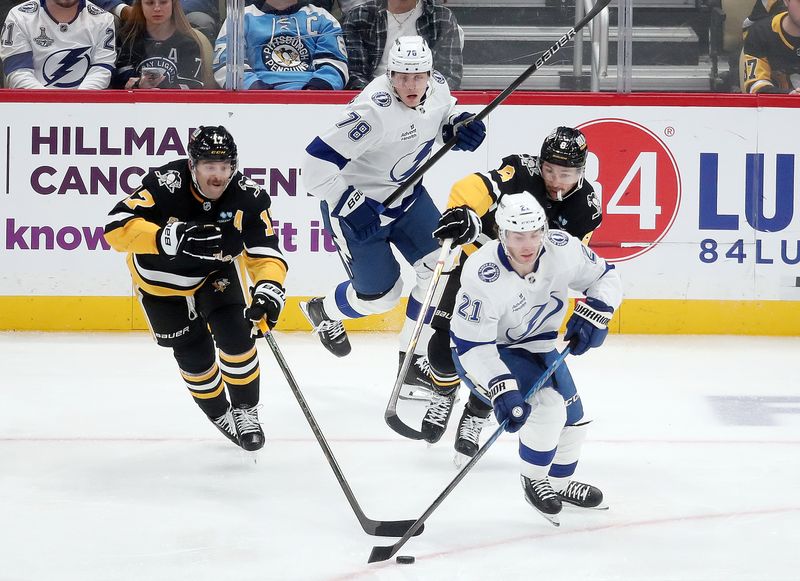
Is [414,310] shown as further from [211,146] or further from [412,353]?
[211,146]

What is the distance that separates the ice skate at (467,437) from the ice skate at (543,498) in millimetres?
486

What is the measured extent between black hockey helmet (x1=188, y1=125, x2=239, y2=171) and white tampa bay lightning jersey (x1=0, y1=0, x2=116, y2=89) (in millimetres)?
2356

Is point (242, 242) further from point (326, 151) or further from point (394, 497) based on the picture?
point (394, 497)

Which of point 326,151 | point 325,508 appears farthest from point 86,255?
point 325,508

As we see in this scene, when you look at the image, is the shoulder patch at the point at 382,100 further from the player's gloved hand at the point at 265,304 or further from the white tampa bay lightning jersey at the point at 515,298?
the white tampa bay lightning jersey at the point at 515,298

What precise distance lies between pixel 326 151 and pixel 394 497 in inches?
52.9

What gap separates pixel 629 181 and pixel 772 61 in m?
0.89

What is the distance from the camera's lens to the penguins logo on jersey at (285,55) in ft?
18.3

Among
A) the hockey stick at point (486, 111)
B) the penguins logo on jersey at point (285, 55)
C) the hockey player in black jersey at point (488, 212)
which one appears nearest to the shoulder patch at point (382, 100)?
the hockey stick at point (486, 111)

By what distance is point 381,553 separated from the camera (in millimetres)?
2824

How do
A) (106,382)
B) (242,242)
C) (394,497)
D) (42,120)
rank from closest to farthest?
(394,497) < (242,242) < (106,382) < (42,120)

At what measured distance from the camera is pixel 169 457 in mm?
3742

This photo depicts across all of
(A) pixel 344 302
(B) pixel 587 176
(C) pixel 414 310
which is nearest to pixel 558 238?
(C) pixel 414 310

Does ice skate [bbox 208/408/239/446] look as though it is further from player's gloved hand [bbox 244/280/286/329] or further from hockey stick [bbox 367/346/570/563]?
hockey stick [bbox 367/346/570/563]
